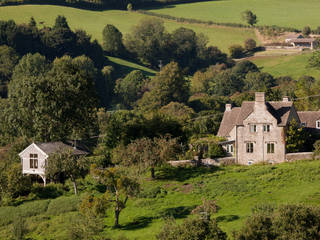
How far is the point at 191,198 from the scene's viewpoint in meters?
80.1

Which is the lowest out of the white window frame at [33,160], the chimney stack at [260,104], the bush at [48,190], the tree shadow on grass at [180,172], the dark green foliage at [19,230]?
the dark green foliage at [19,230]

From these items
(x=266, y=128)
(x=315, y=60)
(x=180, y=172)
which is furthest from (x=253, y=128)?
(x=315, y=60)

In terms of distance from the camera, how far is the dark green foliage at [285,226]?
194ft

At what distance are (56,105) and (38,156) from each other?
1086cm

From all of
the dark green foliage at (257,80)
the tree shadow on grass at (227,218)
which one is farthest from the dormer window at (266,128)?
the dark green foliage at (257,80)

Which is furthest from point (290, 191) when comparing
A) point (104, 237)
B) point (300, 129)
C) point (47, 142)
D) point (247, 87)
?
point (247, 87)

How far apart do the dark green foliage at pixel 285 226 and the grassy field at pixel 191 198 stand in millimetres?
9513

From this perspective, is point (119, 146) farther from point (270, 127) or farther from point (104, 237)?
point (104, 237)

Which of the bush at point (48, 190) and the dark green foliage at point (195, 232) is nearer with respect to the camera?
the dark green foliage at point (195, 232)

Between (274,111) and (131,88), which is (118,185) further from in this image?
(131,88)

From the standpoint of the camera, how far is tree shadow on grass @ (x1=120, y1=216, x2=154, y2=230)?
244ft

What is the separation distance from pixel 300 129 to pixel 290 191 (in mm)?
13328

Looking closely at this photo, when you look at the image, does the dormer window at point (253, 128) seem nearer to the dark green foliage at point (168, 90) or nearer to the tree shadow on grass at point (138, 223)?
the tree shadow on grass at point (138, 223)

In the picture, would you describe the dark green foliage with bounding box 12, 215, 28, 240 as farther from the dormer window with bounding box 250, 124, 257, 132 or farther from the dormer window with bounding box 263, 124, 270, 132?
the dormer window with bounding box 263, 124, 270, 132
